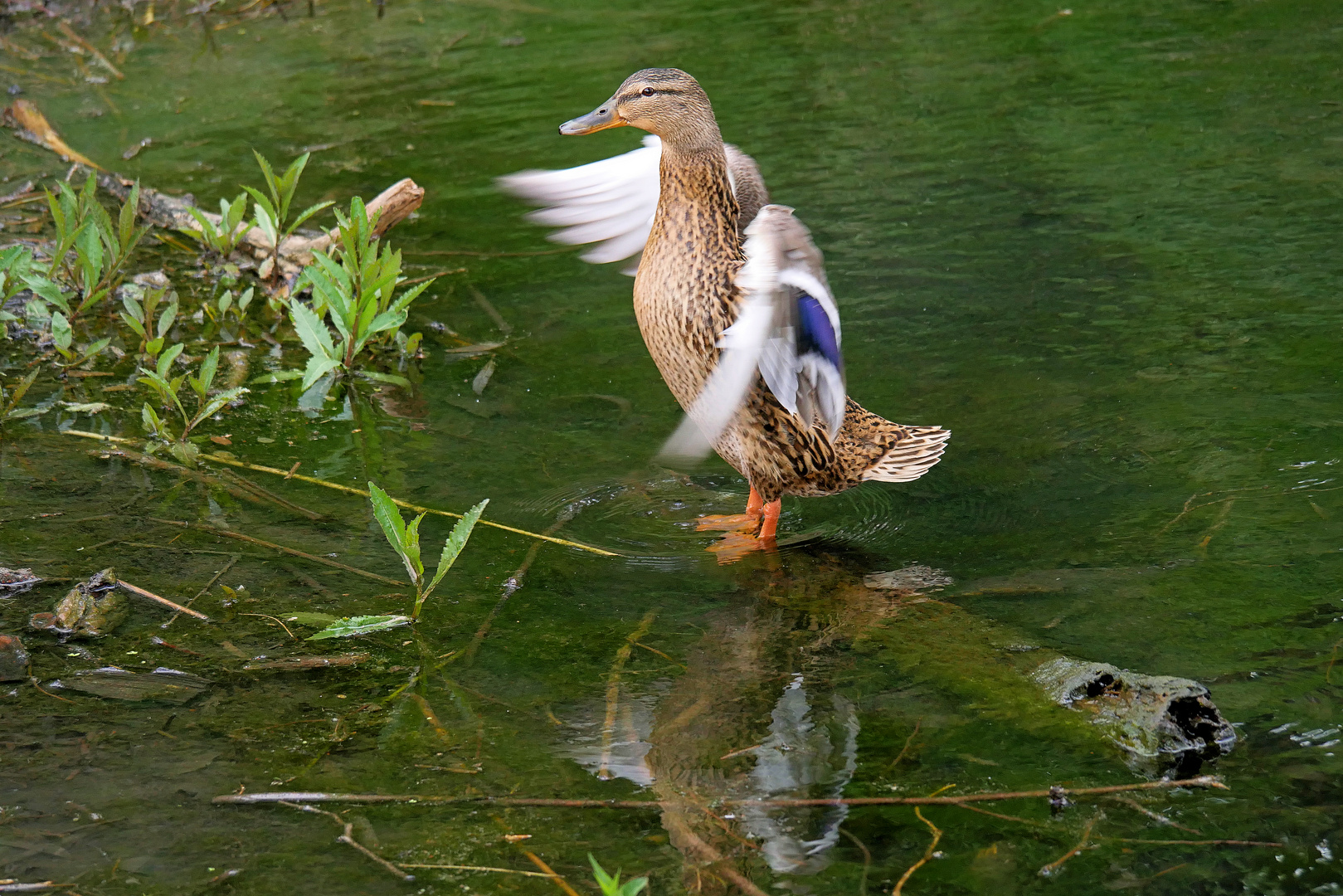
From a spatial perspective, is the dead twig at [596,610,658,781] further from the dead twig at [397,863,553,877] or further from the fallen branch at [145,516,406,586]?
the fallen branch at [145,516,406,586]

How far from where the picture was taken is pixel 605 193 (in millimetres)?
4199

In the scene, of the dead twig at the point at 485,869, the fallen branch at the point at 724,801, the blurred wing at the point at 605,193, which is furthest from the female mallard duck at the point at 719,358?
the dead twig at the point at 485,869

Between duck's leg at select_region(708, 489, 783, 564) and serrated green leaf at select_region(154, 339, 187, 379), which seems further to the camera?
serrated green leaf at select_region(154, 339, 187, 379)

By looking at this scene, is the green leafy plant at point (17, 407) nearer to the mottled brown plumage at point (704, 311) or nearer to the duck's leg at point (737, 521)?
the mottled brown plumage at point (704, 311)

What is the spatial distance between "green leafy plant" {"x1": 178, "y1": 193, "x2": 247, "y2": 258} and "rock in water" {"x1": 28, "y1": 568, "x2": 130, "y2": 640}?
7.79ft

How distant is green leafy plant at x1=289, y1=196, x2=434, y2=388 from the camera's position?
14.4ft

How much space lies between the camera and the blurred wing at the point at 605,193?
4172mm

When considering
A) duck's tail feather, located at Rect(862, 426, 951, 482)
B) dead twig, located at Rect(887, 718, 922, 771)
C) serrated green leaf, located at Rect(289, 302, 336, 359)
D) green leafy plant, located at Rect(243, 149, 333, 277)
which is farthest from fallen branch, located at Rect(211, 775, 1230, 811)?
green leafy plant, located at Rect(243, 149, 333, 277)

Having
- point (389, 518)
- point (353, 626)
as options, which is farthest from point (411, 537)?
point (353, 626)

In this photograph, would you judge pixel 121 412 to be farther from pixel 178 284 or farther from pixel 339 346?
pixel 178 284

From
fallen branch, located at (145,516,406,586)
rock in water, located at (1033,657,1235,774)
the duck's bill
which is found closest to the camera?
rock in water, located at (1033,657,1235,774)

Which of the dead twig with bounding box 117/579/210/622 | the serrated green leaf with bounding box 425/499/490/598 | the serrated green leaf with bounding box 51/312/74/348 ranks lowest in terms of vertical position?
the dead twig with bounding box 117/579/210/622

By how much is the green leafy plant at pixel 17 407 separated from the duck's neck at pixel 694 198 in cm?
205

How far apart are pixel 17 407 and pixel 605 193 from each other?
2.03 meters
